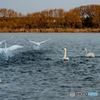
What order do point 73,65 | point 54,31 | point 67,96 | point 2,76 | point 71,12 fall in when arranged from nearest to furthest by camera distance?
1. point 67,96
2. point 2,76
3. point 73,65
4. point 54,31
5. point 71,12

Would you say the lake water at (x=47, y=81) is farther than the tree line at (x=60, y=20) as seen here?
No

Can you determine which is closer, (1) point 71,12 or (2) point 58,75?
(2) point 58,75

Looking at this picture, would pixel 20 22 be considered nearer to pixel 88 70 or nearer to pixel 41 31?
pixel 41 31

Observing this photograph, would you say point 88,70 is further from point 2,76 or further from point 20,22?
point 20,22

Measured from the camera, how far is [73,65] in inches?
1145

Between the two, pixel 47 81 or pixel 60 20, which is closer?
pixel 47 81

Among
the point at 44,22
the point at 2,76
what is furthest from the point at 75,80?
the point at 44,22

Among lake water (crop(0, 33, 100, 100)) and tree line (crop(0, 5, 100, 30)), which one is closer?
lake water (crop(0, 33, 100, 100))

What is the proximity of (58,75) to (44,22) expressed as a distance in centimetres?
12245

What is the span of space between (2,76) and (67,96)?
21.5 feet

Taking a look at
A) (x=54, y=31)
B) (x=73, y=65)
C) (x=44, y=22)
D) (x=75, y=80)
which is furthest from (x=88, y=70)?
(x=44, y=22)

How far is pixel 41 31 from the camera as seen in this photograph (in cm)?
13775

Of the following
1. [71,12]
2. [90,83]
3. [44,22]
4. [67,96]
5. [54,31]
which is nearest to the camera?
[67,96]

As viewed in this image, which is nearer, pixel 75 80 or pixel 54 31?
pixel 75 80
